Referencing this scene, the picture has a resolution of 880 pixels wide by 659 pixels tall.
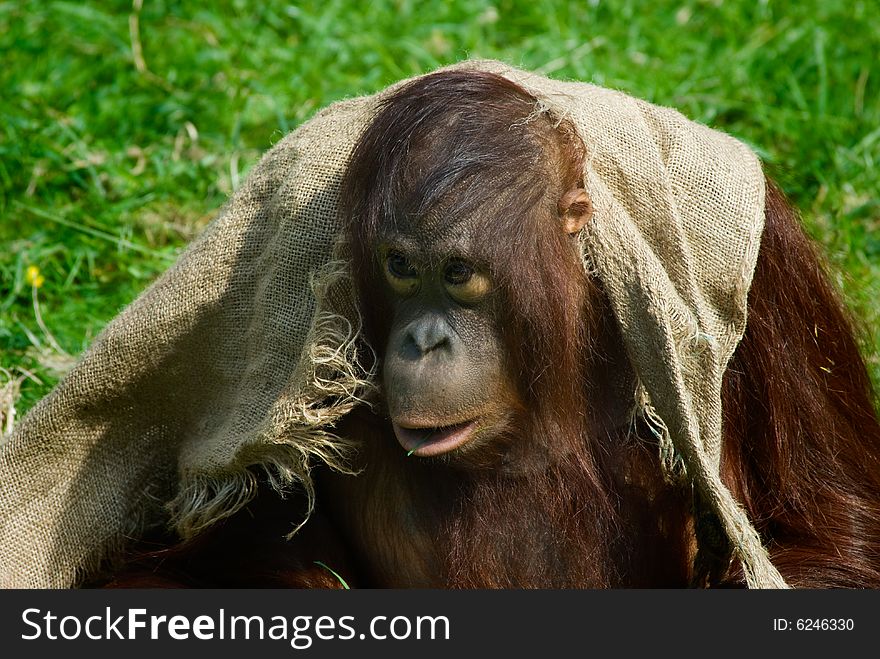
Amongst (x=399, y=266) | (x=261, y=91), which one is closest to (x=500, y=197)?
(x=399, y=266)

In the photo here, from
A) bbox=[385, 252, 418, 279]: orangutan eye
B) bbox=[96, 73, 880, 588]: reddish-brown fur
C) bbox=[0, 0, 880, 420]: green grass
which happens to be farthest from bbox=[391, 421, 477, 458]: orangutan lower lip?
bbox=[0, 0, 880, 420]: green grass

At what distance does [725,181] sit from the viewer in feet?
8.99

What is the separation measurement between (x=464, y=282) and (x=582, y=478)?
20.5 inches

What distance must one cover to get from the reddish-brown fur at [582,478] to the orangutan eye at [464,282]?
0.14 meters

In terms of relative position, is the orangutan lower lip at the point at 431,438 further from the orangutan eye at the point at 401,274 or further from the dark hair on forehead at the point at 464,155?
the dark hair on forehead at the point at 464,155

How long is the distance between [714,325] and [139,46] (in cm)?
289

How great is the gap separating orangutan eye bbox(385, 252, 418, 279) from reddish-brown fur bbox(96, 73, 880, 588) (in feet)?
0.19

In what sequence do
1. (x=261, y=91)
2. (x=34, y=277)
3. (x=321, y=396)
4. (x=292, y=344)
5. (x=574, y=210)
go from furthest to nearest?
(x=261, y=91)
(x=34, y=277)
(x=292, y=344)
(x=321, y=396)
(x=574, y=210)

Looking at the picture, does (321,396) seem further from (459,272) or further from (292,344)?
(459,272)

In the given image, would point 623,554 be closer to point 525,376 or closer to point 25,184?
point 525,376

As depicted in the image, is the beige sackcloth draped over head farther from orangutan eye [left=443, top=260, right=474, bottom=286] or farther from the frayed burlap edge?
orangutan eye [left=443, top=260, right=474, bottom=286]

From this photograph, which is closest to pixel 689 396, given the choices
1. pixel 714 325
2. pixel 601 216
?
pixel 714 325

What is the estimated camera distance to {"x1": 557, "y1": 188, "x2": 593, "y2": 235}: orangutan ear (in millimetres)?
2545

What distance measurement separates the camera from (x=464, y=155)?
2467mm
